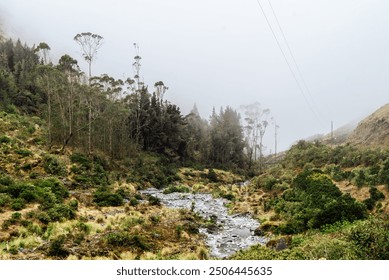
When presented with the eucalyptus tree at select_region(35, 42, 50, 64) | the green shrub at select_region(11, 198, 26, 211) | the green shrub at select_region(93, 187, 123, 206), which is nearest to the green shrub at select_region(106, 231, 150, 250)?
the green shrub at select_region(11, 198, 26, 211)

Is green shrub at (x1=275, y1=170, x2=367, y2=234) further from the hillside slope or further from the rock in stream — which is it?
the hillside slope

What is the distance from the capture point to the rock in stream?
16969 mm

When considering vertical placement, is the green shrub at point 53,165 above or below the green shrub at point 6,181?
above

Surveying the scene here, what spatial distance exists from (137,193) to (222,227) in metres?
12.4

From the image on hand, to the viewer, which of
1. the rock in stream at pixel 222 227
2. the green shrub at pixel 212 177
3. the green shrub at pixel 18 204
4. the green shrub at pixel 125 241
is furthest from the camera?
the green shrub at pixel 212 177

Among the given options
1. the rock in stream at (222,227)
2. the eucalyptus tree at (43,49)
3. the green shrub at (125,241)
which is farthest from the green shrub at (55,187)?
the eucalyptus tree at (43,49)

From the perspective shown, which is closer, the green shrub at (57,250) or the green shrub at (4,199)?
the green shrub at (57,250)

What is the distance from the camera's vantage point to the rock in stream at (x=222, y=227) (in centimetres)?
1697

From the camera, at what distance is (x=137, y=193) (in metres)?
31.6

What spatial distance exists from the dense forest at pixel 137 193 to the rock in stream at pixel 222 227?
67 centimetres

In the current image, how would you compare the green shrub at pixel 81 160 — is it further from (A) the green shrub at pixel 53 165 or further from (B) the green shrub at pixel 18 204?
(B) the green shrub at pixel 18 204

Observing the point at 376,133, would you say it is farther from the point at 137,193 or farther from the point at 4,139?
the point at 4,139

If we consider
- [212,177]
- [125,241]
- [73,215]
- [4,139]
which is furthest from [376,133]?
[4,139]
